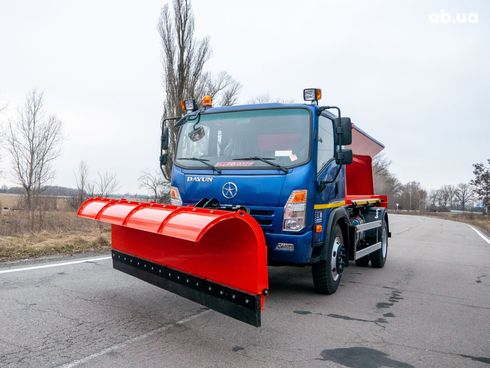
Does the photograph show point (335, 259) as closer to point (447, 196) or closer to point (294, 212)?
point (294, 212)

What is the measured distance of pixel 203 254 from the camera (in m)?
4.14

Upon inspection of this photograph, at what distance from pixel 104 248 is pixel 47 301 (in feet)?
15.6

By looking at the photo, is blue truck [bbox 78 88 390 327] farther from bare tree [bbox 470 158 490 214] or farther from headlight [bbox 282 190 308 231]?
bare tree [bbox 470 158 490 214]

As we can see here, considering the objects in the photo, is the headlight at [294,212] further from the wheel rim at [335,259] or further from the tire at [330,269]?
the wheel rim at [335,259]

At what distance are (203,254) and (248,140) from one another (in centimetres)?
195

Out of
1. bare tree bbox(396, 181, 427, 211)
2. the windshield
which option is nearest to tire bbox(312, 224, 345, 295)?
the windshield

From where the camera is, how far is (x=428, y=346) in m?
3.99

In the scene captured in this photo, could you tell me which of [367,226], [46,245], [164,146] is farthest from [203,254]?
[46,245]

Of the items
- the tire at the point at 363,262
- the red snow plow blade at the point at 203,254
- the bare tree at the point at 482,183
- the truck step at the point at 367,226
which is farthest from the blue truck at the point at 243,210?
the bare tree at the point at 482,183

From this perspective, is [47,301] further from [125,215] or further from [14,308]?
[125,215]

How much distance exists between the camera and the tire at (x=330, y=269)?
5594 mm

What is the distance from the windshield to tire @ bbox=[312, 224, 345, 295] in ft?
4.48

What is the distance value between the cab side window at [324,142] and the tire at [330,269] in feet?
3.28

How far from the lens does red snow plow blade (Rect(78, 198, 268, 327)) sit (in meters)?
3.58
